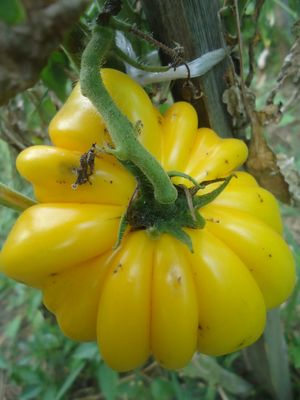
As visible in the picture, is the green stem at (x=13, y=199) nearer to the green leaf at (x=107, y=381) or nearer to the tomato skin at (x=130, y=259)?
the tomato skin at (x=130, y=259)

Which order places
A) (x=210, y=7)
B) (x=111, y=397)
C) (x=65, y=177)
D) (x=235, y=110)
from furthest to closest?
(x=111, y=397), (x=235, y=110), (x=210, y=7), (x=65, y=177)

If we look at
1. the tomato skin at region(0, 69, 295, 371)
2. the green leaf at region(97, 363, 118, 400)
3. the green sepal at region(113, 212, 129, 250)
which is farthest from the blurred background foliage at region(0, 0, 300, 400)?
the green sepal at region(113, 212, 129, 250)

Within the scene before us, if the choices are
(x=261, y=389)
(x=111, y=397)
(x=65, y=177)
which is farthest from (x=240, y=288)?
(x=261, y=389)

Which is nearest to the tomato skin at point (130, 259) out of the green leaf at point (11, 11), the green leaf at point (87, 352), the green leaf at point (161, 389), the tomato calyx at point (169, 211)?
the tomato calyx at point (169, 211)

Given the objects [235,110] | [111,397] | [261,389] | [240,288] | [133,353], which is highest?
[235,110]

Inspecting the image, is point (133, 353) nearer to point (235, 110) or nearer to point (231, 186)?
point (231, 186)

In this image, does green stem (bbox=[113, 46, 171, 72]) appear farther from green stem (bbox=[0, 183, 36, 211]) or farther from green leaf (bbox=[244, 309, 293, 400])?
green leaf (bbox=[244, 309, 293, 400])
